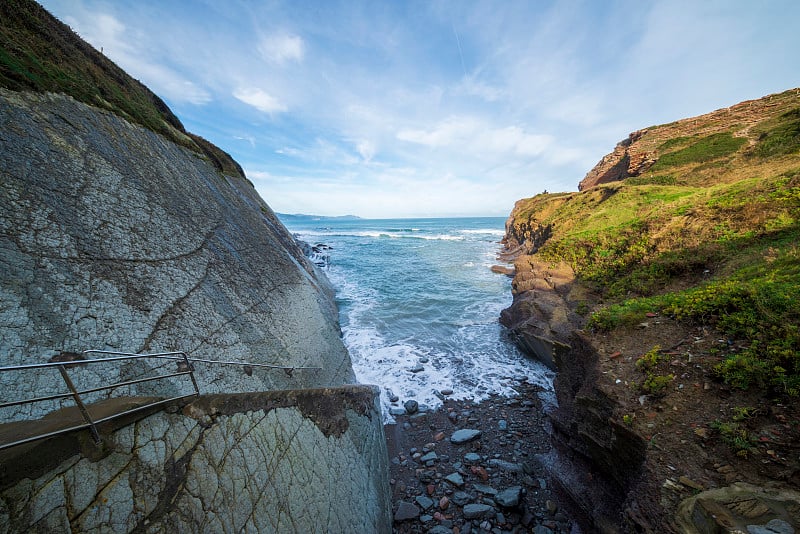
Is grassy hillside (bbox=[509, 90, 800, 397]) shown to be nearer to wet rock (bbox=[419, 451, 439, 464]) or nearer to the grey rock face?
wet rock (bbox=[419, 451, 439, 464])

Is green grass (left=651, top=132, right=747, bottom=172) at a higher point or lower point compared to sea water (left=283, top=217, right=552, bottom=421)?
higher

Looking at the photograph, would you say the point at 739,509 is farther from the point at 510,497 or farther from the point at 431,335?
the point at 431,335

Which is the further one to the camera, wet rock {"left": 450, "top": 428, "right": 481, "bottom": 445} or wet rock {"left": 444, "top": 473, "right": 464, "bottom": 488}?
wet rock {"left": 450, "top": 428, "right": 481, "bottom": 445}

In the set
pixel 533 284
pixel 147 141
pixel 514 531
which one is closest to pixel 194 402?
pixel 514 531

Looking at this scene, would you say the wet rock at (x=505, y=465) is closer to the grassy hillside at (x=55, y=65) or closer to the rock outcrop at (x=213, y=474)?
the rock outcrop at (x=213, y=474)

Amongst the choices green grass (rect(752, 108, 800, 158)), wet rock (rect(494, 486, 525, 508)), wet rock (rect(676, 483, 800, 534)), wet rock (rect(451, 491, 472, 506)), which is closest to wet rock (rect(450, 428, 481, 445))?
wet rock (rect(451, 491, 472, 506))

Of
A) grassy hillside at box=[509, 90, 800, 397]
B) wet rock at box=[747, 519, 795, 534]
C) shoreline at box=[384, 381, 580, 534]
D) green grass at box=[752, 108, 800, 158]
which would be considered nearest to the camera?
wet rock at box=[747, 519, 795, 534]

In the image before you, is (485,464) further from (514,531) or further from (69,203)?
(69,203)

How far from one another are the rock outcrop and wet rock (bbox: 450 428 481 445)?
10.6ft

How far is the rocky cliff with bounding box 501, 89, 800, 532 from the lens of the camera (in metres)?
3.19

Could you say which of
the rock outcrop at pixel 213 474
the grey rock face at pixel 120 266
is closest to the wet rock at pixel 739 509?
the rock outcrop at pixel 213 474

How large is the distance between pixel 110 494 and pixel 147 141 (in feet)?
32.8

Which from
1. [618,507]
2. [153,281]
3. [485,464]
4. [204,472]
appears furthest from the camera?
[485,464]

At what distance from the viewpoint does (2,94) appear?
495cm
